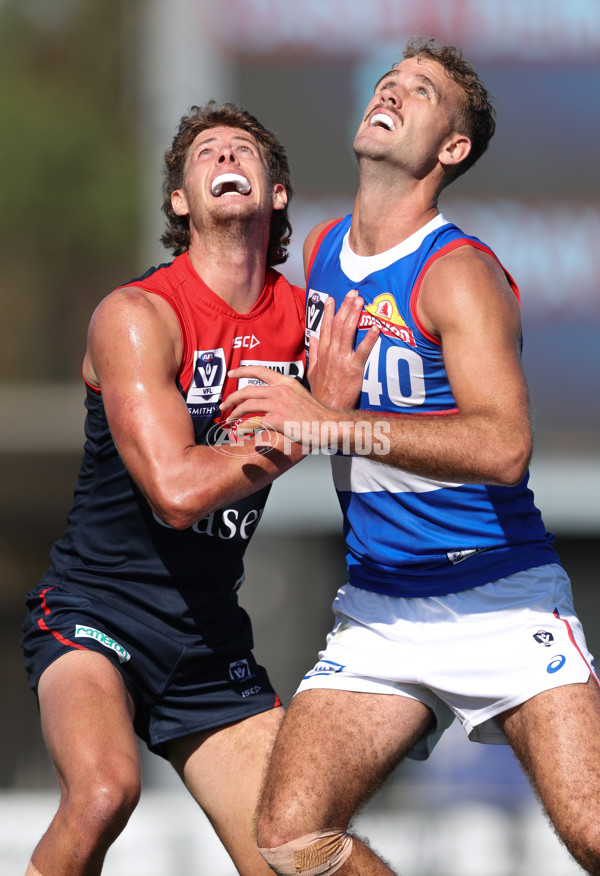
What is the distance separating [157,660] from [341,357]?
1.16 metres

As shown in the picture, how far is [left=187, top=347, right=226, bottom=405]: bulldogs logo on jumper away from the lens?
3.80m

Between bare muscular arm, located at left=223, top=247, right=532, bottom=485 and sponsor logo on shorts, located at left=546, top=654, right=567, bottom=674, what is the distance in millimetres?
584

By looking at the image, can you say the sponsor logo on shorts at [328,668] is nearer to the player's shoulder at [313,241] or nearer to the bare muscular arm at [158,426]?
the bare muscular arm at [158,426]

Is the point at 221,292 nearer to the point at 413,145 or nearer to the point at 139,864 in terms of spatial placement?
the point at 413,145

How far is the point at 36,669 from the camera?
379cm

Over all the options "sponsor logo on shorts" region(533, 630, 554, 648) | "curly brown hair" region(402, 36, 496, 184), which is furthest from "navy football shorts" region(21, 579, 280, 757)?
"curly brown hair" region(402, 36, 496, 184)

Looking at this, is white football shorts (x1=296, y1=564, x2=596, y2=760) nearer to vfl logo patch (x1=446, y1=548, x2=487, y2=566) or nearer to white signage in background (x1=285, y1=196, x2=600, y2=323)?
vfl logo patch (x1=446, y1=548, x2=487, y2=566)

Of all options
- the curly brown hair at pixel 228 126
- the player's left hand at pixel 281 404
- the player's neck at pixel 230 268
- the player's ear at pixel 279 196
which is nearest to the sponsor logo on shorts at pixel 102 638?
the player's left hand at pixel 281 404

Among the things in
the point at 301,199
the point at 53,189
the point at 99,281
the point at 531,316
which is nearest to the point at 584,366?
the point at 531,316

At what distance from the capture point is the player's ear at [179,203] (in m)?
4.23

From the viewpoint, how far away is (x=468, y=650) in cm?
362

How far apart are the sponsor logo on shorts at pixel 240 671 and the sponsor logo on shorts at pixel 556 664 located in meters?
1.10

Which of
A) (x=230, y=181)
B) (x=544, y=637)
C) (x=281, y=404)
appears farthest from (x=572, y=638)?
(x=230, y=181)

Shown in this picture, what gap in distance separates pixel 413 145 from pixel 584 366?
3.13m
